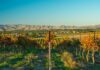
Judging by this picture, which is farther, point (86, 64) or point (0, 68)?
point (86, 64)

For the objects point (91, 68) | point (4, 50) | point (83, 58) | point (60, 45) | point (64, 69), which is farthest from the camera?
point (60, 45)

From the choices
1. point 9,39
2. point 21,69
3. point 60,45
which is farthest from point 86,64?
point 9,39

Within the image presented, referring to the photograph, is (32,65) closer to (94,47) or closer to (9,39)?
(94,47)

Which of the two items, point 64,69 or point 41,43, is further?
point 41,43

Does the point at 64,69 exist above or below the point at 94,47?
below

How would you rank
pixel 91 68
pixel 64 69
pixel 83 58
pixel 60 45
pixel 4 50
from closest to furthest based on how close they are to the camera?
pixel 64 69 → pixel 91 68 → pixel 83 58 → pixel 4 50 → pixel 60 45

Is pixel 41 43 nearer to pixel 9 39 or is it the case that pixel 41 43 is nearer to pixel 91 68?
pixel 9 39

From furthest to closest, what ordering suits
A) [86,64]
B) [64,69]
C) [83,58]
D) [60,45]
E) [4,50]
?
[60,45]
[4,50]
[83,58]
[86,64]
[64,69]

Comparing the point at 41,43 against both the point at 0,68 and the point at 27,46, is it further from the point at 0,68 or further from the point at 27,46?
the point at 0,68

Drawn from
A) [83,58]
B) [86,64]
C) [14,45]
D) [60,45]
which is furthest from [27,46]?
[86,64]

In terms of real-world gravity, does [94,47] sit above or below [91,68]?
above
